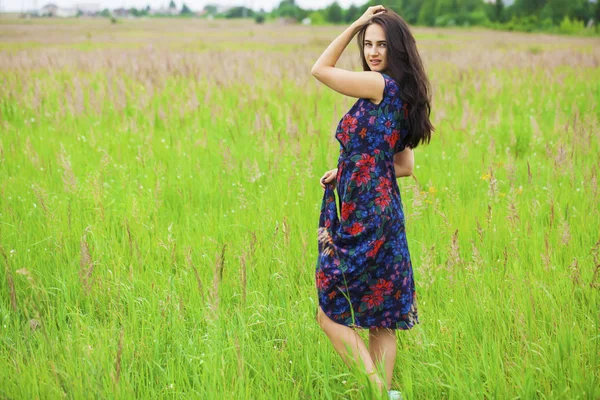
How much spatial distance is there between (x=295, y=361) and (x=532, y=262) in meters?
1.63

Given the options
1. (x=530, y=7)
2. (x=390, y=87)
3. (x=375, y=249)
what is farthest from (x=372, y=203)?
(x=530, y=7)

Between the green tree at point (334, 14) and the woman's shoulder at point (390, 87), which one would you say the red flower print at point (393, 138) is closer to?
the woman's shoulder at point (390, 87)

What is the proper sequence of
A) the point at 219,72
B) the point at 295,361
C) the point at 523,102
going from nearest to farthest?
the point at 295,361 < the point at 523,102 < the point at 219,72

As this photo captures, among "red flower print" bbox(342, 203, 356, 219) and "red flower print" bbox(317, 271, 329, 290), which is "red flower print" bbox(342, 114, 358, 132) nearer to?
"red flower print" bbox(342, 203, 356, 219)

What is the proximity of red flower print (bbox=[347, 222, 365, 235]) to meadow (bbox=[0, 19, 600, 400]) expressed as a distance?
443mm

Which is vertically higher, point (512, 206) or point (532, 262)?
point (512, 206)

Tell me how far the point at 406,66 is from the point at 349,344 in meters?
1.16

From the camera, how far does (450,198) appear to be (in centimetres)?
434

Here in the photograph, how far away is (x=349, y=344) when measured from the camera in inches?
86.7

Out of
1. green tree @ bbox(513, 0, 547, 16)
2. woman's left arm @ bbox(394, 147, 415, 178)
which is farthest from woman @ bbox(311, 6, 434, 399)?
green tree @ bbox(513, 0, 547, 16)

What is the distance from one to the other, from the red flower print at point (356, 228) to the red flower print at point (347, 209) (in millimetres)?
51

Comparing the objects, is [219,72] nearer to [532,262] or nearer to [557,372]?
[532,262]

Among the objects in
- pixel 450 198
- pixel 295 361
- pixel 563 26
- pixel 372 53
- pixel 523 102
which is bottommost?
pixel 295 361

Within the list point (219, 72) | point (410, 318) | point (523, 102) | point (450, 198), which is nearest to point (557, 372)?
point (410, 318)
